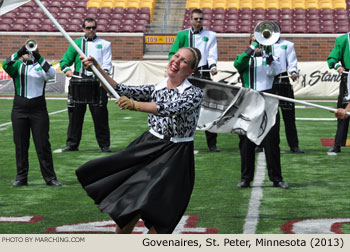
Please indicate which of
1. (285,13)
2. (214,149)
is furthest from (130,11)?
(214,149)

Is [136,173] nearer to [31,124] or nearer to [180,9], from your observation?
[31,124]

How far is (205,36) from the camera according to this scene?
1145 centimetres

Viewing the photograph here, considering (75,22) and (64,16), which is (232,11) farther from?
(64,16)

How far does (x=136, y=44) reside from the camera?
2991cm

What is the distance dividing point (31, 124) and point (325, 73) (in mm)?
17829

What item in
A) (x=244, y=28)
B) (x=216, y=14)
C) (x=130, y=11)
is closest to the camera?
(x=244, y=28)

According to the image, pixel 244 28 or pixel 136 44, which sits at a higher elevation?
pixel 244 28

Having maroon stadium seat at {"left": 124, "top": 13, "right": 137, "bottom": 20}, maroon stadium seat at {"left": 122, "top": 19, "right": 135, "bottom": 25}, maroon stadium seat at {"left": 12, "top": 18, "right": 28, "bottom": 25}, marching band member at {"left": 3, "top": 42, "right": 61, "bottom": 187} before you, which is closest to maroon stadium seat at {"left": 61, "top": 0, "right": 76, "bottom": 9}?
maroon stadium seat at {"left": 12, "top": 18, "right": 28, "bottom": 25}

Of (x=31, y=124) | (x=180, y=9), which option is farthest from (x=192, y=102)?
(x=180, y=9)

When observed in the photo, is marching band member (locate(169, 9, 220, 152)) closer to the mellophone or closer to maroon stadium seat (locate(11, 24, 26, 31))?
the mellophone

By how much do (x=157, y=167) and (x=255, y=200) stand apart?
2.75 meters

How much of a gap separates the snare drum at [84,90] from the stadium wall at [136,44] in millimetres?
18259

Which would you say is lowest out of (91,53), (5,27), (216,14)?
(5,27)

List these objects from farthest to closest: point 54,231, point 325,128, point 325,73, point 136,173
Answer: point 325,73 → point 325,128 → point 54,231 → point 136,173
